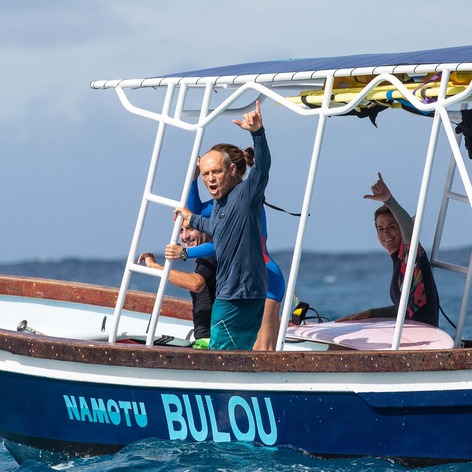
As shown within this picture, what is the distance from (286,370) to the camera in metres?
7.01

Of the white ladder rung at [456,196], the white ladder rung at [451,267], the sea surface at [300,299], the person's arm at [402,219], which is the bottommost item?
the sea surface at [300,299]

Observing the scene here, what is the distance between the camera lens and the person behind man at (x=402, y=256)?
7.84 m

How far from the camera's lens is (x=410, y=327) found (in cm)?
774

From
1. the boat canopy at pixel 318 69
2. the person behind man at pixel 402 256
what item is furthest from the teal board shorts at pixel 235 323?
the boat canopy at pixel 318 69

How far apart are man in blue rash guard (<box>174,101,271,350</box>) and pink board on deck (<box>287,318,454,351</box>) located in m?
0.71

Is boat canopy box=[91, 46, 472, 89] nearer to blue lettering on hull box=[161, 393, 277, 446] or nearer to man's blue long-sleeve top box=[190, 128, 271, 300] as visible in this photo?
man's blue long-sleeve top box=[190, 128, 271, 300]

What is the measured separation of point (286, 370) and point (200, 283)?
1155mm

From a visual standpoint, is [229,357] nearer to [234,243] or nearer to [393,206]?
[234,243]

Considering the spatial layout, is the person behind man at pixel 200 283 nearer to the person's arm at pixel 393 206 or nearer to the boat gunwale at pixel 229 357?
the boat gunwale at pixel 229 357

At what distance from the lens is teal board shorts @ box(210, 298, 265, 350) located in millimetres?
7398

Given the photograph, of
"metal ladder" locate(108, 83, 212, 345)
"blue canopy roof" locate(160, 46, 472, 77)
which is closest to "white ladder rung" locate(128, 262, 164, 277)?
"metal ladder" locate(108, 83, 212, 345)

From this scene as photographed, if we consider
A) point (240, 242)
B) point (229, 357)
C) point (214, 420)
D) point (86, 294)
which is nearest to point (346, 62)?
point (240, 242)

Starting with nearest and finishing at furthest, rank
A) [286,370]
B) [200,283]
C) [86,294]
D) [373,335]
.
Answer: [286,370] → [373,335] → [200,283] → [86,294]

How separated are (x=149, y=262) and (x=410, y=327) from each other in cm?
174
